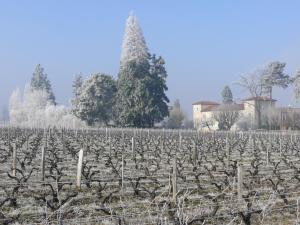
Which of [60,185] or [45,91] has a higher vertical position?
[45,91]

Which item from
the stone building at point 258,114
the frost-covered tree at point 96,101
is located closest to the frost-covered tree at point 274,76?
the stone building at point 258,114

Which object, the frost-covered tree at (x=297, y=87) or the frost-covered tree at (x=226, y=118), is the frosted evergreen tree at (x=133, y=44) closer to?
the frost-covered tree at (x=226, y=118)

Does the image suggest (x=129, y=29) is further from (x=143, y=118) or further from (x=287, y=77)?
(x=287, y=77)

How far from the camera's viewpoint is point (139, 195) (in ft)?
38.4

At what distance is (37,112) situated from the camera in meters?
70.8

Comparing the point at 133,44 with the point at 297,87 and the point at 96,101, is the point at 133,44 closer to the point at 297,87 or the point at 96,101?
the point at 96,101

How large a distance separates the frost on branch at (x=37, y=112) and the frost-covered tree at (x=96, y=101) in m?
2.94

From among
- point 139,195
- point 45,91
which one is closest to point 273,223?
point 139,195

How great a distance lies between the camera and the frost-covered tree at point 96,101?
54.8 metres

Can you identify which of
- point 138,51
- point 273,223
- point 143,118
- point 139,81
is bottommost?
point 273,223

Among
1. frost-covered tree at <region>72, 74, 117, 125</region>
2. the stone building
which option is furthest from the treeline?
the stone building

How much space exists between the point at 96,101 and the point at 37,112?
18496 mm

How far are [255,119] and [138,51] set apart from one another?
56.5 ft

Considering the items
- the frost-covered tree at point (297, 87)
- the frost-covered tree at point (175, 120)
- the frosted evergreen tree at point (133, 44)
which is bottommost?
the frost-covered tree at point (175, 120)
